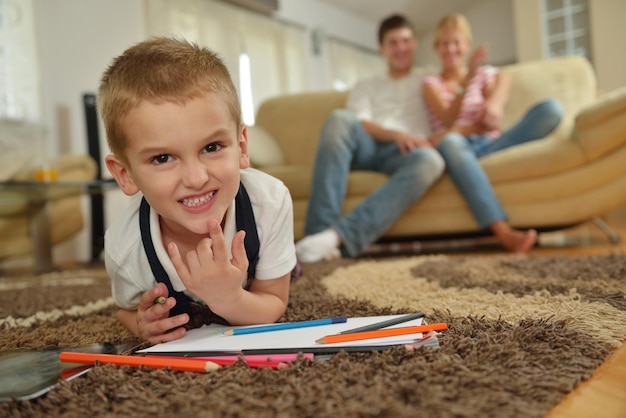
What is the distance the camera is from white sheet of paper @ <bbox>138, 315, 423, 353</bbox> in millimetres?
541

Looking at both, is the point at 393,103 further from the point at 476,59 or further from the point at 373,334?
the point at 373,334

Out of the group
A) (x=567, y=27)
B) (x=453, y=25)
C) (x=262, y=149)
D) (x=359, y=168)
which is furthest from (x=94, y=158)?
(x=567, y=27)

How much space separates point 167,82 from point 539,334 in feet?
1.67

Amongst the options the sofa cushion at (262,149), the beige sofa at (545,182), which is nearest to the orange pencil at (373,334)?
the beige sofa at (545,182)

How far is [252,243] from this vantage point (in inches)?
28.7

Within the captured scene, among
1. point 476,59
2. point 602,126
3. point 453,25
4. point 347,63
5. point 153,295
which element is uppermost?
point 347,63

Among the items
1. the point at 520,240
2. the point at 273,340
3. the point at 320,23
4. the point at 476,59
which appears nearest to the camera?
the point at 273,340

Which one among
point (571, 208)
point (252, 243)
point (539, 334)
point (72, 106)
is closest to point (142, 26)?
point (72, 106)

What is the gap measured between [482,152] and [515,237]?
0.43 m

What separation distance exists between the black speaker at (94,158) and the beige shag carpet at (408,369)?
2.17 m

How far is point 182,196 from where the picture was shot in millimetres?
615

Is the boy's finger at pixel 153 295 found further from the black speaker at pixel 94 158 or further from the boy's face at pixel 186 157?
the black speaker at pixel 94 158

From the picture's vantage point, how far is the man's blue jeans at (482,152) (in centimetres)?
171

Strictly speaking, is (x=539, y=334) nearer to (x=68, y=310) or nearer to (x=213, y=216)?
(x=213, y=216)
